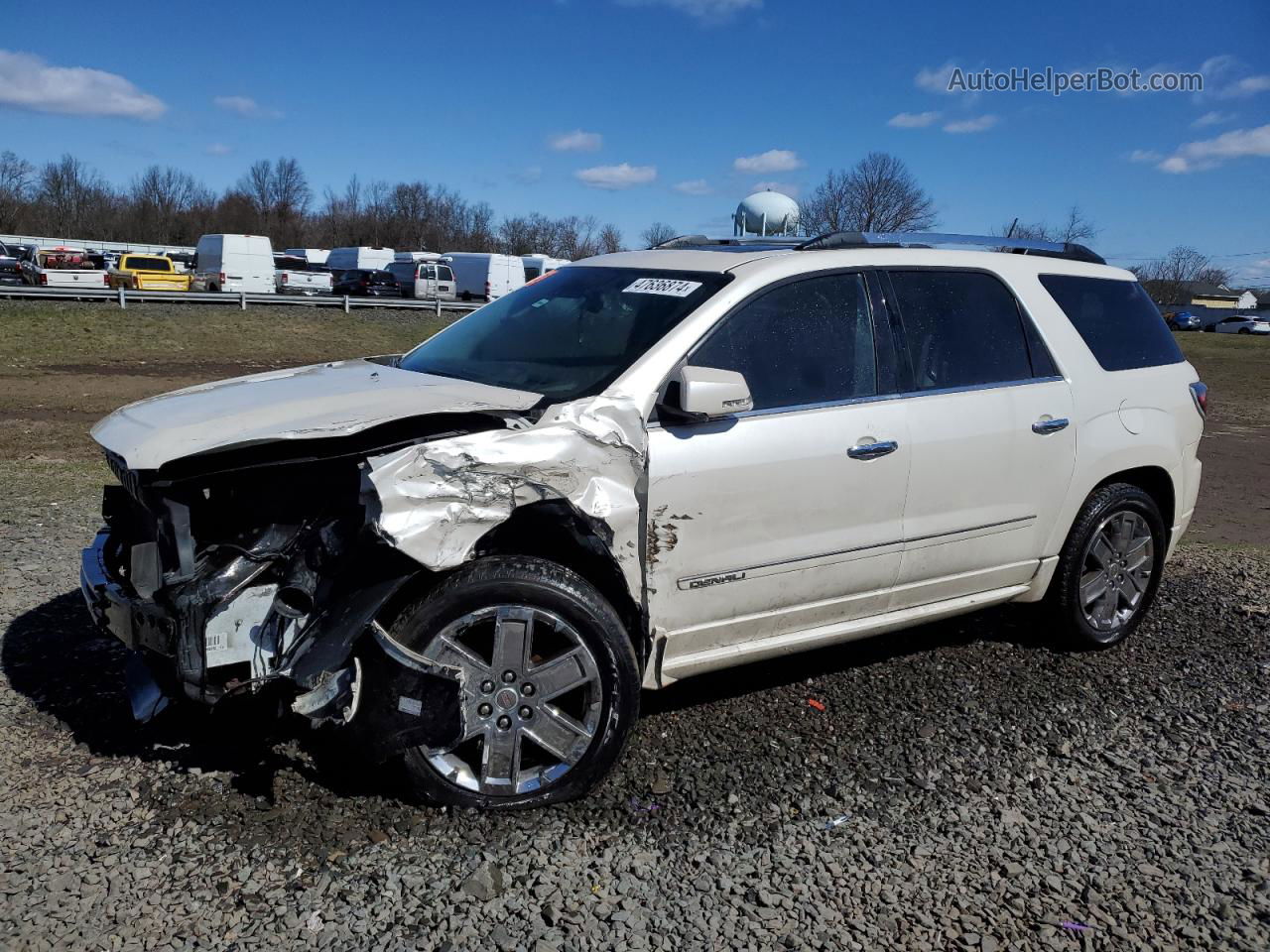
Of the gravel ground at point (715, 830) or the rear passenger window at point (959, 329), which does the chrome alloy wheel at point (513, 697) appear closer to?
the gravel ground at point (715, 830)

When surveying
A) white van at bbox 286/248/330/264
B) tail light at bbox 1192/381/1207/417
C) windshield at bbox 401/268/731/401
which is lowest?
white van at bbox 286/248/330/264

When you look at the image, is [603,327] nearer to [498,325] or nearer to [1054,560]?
[498,325]

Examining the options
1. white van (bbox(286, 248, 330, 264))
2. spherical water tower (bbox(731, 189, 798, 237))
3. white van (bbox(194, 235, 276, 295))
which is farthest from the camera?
white van (bbox(286, 248, 330, 264))

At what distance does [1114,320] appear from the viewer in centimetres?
504

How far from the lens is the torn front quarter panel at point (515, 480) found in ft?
9.97

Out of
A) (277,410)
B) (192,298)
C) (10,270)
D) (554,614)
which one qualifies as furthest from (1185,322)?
(277,410)

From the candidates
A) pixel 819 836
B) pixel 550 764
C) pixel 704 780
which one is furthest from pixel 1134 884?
pixel 550 764

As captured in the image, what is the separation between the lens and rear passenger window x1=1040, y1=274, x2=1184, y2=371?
487 centimetres

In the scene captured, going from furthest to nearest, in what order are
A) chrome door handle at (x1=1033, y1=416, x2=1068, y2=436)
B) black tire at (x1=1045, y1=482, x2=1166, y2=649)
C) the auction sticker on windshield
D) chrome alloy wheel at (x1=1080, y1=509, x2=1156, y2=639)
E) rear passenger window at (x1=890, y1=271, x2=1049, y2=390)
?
chrome alloy wheel at (x1=1080, y1=509, x2=1156, y2=639), black tire at (x1=1045, y1=482, x2=1166, y2=649), chrome door handle at (x1=1033, y1=416, x2=1068, y2=436), rear passenger window at (x1=890, y1=271, x2=1049, y2=390), the auction sticker on windshield

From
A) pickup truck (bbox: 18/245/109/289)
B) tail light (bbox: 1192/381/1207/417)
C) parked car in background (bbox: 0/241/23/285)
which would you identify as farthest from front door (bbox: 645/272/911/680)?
parked car in background (bbox: 0/241/23/285)

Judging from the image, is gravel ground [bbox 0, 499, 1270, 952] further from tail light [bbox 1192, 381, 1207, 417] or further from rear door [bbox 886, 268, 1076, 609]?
tail light [bbox 1192, 381, 1207, 417]

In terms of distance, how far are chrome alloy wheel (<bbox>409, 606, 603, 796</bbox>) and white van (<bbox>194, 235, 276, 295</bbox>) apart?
4011 cm

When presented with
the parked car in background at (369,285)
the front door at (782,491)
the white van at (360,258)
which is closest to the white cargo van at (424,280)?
the parked car in background at (369,285)

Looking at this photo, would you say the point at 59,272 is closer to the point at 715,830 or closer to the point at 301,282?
the point at 301,282
